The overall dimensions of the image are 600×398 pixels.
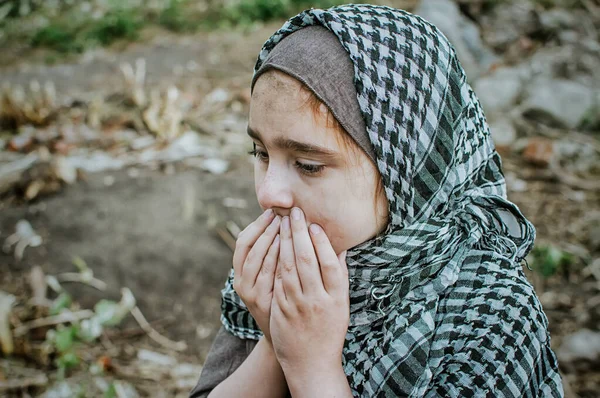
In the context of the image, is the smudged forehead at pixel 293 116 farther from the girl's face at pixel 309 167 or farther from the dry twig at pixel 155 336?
the dry twig at pixel 155 336

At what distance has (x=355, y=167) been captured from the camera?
1515 mm

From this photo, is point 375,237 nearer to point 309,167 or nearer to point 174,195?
point 309,167

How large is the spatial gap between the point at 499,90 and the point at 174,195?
438 centimetres

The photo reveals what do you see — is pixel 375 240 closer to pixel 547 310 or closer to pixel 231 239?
pixel 547 310

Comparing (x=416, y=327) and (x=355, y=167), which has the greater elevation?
(x=355, y=167)

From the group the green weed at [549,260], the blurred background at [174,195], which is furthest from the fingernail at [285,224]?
the green weed at [549,260]

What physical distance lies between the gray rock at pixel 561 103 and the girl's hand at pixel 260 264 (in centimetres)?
545

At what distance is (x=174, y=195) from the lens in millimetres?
5121

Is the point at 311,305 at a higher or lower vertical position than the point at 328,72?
lower

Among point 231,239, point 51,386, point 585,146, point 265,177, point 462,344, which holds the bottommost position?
point 51,386

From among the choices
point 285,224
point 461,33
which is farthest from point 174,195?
point 461,33

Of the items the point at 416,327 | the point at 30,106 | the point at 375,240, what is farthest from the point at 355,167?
the point at 30,106

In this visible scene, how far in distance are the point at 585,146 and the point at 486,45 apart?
325 centimetres

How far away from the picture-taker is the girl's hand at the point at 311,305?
1.48m
